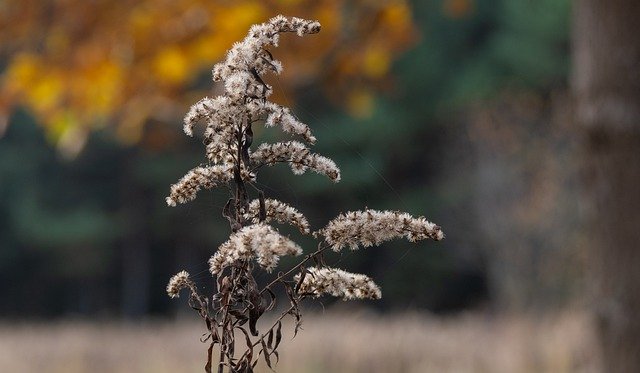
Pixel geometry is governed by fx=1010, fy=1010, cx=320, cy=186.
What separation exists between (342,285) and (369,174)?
21.3m

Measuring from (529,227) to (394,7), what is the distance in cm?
945

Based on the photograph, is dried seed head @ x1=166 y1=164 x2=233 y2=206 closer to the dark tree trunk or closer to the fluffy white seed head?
the fluffy white seed head

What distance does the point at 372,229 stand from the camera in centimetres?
86

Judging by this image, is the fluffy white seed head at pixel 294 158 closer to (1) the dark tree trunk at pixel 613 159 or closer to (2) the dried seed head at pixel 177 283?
(2) the dried seed head at pixel 177 283

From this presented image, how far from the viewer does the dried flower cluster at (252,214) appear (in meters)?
0.86

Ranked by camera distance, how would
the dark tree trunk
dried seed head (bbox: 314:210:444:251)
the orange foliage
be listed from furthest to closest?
the orange foliage → the dark tree trunk → dried seed head (bbox: 314:210:444:251)

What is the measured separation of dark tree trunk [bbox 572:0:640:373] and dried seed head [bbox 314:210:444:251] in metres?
2.51

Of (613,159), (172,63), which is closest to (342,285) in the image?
(613,159)

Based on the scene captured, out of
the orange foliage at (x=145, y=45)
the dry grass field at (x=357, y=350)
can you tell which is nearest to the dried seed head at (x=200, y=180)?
the orange foliage at (x=145, y=45)

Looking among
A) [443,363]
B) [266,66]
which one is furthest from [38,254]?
[266,66]

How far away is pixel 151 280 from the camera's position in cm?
2995

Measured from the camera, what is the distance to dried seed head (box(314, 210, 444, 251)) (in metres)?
0.86

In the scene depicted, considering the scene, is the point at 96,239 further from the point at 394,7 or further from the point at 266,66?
the point at 266,66

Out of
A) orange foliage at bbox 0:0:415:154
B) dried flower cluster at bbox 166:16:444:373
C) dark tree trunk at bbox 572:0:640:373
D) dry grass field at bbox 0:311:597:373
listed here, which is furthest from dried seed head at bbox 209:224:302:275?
dry grass field at bbox 0:311:597:373
